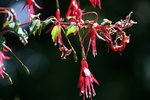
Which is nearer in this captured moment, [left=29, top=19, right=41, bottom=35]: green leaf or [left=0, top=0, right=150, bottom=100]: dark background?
[left=29, top=19, right=41, bottom=35]: green leaf

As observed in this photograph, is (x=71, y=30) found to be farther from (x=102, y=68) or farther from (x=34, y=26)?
(x=102, y=68)

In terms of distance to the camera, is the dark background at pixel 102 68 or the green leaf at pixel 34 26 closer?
the green leaf at pixel 34 26

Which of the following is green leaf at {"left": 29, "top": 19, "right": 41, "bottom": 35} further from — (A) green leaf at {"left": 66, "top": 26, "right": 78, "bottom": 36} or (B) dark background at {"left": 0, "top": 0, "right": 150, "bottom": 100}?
(B) dark background at {"left": 0, "top": 0, "right": 150, "bottom": 100}

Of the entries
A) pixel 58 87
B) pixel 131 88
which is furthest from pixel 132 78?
pixel 58 87

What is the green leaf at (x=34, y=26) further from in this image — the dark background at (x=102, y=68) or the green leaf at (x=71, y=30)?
the dark background at (x=102, y=68)

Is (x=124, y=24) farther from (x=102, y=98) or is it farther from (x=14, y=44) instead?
(x=14, y=44)

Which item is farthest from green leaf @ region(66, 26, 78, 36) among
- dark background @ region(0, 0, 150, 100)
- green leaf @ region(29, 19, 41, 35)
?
dark background @ region(0, 0, 150, 100)

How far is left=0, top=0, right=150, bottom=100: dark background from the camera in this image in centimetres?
327

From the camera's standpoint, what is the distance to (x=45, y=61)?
11.4 ft

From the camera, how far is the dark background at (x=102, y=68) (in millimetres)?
3268

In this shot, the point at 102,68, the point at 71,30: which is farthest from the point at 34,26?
the point at 102,68

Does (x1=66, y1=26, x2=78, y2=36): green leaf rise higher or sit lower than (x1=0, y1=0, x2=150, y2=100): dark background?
higher

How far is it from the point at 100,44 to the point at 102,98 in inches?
16.0

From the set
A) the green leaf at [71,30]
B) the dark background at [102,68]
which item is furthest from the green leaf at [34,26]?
the dark background at [102,68]
